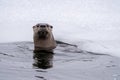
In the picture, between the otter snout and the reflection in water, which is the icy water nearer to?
the reflection in water

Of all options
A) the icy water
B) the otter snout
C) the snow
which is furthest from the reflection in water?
the snow

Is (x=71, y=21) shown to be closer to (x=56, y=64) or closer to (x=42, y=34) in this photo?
(x=42, y=34)

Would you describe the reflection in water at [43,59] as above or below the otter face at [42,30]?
below

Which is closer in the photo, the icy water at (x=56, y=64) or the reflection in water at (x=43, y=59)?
the icy water at (x=56, y=64)

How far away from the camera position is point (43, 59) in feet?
21.9

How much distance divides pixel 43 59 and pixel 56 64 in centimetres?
58

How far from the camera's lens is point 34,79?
4766 millimetres

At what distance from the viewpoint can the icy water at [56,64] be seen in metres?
5.05

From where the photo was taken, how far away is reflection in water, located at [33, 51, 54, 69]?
597cm

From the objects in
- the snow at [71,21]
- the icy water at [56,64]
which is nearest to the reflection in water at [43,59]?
the icy water at [56,64]

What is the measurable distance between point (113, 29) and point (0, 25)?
3.35 m

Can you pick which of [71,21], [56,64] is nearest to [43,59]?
[56,64]

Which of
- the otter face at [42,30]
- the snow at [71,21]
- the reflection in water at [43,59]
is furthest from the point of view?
the snow at [71,21]

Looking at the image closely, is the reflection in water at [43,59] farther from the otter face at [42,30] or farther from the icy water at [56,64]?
the otter face at [42,30]
